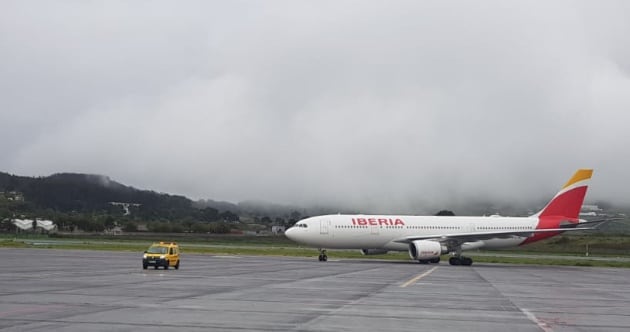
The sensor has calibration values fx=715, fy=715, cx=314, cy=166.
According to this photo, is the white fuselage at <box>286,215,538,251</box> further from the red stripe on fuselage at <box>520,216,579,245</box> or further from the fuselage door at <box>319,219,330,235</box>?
the red stripe on fuselage at <box>520,216,579,245</box>

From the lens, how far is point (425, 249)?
56250mm

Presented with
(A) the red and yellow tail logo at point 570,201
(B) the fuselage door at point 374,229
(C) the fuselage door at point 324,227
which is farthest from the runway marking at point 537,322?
(A) the red and yellow tail logo at point 570,201

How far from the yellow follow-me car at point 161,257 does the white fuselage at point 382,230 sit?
1929cm

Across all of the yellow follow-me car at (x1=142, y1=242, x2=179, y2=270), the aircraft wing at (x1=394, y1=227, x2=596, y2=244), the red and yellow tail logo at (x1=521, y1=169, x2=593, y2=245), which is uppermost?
the red and yellow tail logo at (x1=521, y1=169, x2=593, y2=245)

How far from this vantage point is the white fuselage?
57719mm

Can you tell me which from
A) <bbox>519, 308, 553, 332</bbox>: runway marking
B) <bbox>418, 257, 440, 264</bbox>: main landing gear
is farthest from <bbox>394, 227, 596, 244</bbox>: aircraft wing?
<bbox>519, 308, 553, 332</bbox>: runway marking

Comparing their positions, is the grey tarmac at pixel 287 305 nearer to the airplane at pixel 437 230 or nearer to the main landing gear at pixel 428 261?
the airplane at pixel 437 230

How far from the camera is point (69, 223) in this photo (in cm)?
13738

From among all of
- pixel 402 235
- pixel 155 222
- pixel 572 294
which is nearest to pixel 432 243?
pixel 402 235

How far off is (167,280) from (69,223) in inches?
4574

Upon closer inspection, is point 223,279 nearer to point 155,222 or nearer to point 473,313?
point 473,313

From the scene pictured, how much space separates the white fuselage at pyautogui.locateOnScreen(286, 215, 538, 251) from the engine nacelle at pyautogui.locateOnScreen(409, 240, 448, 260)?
257cm

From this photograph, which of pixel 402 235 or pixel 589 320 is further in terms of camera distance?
pixel 402 235

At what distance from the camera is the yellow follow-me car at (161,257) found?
37.9m
